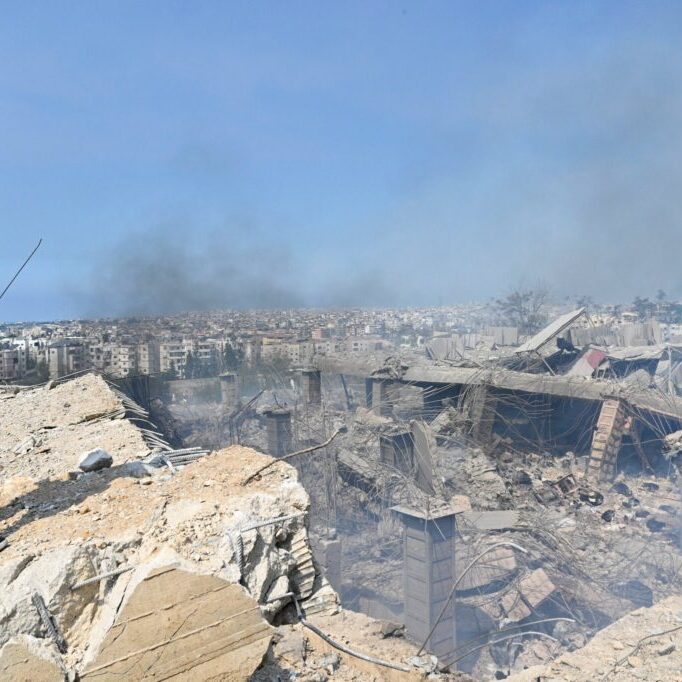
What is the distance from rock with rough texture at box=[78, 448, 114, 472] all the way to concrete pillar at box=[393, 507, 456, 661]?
10.8 ft

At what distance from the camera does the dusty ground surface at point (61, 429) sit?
483 cm

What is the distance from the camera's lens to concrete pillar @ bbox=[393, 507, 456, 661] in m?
6.18

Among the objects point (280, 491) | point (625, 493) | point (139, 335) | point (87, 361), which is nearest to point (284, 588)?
point (280, 491)

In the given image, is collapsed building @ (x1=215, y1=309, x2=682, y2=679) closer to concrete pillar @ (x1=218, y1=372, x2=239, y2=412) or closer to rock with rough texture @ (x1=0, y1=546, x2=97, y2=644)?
concrete pillar @ (x1=218, y1=372, x2=239, y2=412)

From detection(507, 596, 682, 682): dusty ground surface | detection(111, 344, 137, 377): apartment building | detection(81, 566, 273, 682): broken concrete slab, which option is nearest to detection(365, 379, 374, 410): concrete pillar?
detection(111, 344, 137, 377): apartment building

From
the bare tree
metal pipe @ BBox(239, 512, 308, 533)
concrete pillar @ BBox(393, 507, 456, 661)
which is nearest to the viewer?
metal pipe @ BBox(239, 512, 308, 533)

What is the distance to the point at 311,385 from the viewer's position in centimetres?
1451

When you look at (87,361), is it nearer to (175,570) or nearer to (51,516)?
(51,516)

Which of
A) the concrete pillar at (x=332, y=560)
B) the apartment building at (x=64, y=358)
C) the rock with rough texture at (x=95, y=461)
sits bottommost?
the concrete pillar at (x=332, y=560)

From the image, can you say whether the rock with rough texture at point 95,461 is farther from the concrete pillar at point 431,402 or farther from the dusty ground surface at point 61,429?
the concrete pillar at point 431,402

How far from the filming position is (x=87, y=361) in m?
14.4

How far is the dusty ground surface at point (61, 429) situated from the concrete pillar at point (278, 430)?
2995 mm

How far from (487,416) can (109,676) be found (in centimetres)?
1174

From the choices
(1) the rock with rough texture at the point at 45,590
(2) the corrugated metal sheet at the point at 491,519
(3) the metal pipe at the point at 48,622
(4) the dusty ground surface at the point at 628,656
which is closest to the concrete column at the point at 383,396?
(2) the corrugated metal sheet at the point at 491,519
